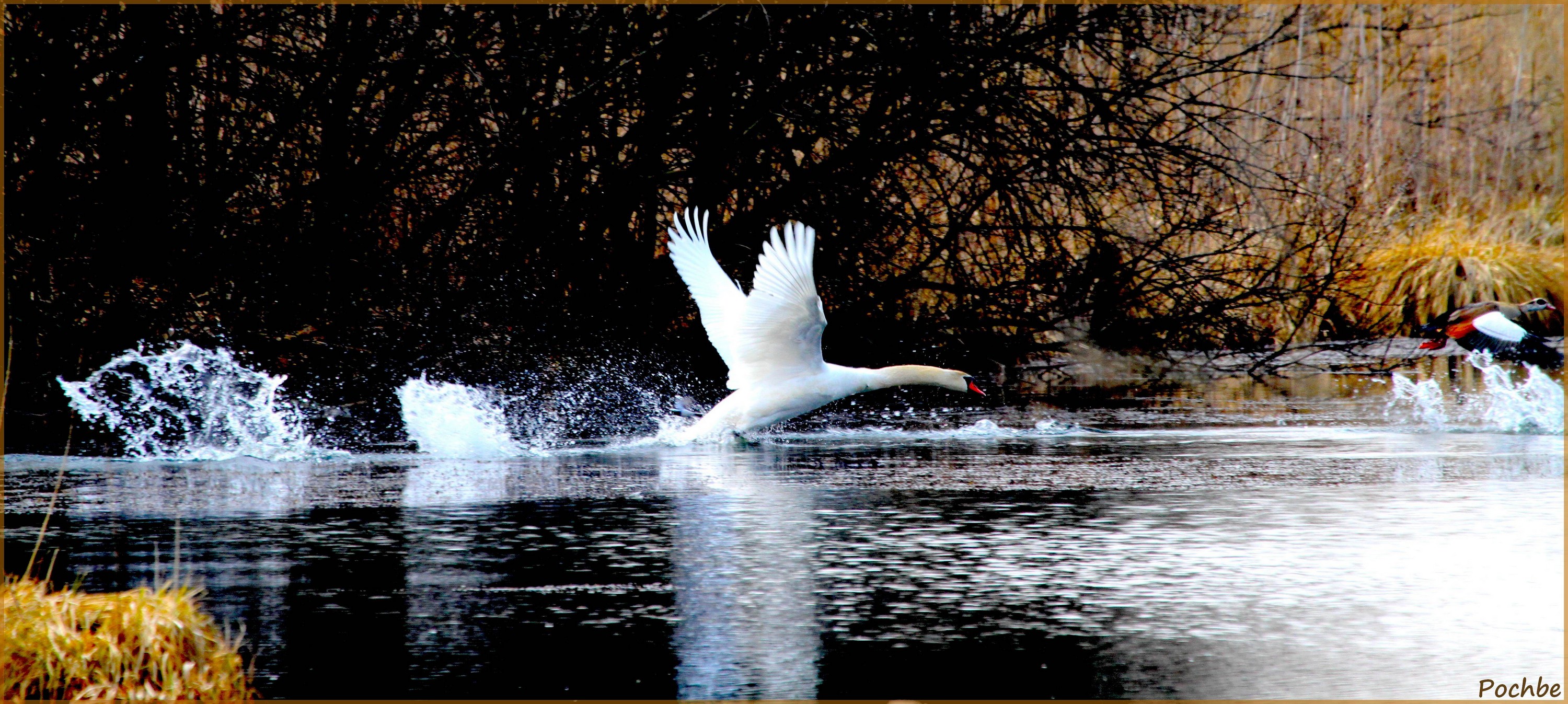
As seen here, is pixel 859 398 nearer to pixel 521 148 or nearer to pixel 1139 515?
pixel 521 148

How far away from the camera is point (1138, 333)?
1238 cm

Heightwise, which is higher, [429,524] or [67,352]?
[67,352]

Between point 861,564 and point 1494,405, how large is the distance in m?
7.66

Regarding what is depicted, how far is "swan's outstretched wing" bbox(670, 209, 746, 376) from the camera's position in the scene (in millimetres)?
9719

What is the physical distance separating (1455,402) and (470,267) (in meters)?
7.28

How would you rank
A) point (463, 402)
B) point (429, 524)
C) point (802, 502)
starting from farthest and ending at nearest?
point (463, 402) → point (802, 502) → point (429, 524)

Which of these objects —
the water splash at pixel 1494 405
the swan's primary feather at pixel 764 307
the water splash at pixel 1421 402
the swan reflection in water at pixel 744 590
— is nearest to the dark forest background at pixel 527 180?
the water splash at pixel 1421 402

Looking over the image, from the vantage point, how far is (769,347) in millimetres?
9602

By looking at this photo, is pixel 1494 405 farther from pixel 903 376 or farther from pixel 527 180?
pixel 527 180

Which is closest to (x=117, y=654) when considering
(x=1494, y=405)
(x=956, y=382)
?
(x=956, y=382)

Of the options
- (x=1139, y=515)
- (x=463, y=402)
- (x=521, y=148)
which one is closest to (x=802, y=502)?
(x=1139, y=515)

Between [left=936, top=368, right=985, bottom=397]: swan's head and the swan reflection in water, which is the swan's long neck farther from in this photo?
the swan reflection in water

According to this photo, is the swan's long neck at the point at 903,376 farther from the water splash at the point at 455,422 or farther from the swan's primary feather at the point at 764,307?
the water splash at the point at 455,422

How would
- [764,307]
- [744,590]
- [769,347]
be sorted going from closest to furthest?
[744,590] < [764,307] < [769,347]
